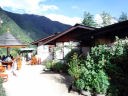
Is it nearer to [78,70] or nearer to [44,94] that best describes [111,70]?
[78,70]

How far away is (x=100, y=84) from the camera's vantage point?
13203mm

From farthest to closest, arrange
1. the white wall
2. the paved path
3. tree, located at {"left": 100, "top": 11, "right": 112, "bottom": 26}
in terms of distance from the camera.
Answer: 1. tree, located at {"left": 100, "top": 11, "right": 112, "bottom": 26}
2. the white wall
3. the paved path

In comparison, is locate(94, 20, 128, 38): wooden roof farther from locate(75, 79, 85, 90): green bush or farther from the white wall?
the white wall

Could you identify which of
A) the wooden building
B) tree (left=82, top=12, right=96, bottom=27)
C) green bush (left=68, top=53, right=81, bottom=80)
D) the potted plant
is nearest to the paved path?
green bush (left=68, top=53, right=81, bottom=80)

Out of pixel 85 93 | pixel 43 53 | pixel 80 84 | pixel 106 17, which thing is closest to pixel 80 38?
pixel 80 84

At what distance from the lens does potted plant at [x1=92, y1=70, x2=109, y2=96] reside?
13.2m

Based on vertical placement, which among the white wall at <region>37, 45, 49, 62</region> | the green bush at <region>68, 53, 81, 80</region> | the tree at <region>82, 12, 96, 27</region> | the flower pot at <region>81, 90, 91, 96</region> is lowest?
the flower pot at <region>81, 90, 91, 96</region>

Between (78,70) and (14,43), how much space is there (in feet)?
28.9

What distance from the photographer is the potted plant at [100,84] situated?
13.2 m

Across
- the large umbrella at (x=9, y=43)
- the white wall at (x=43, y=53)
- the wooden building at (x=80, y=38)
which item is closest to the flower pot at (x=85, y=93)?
the wooden building at (x=80, y=38)

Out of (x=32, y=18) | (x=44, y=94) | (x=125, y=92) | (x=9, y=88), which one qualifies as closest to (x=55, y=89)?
(x=44, y=94)

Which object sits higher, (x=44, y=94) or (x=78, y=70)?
(x=78, y=70)

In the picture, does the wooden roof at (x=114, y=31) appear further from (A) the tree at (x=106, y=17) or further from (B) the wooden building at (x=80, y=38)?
(A) the tree at (x=106, y=17)

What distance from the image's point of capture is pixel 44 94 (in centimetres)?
1405
